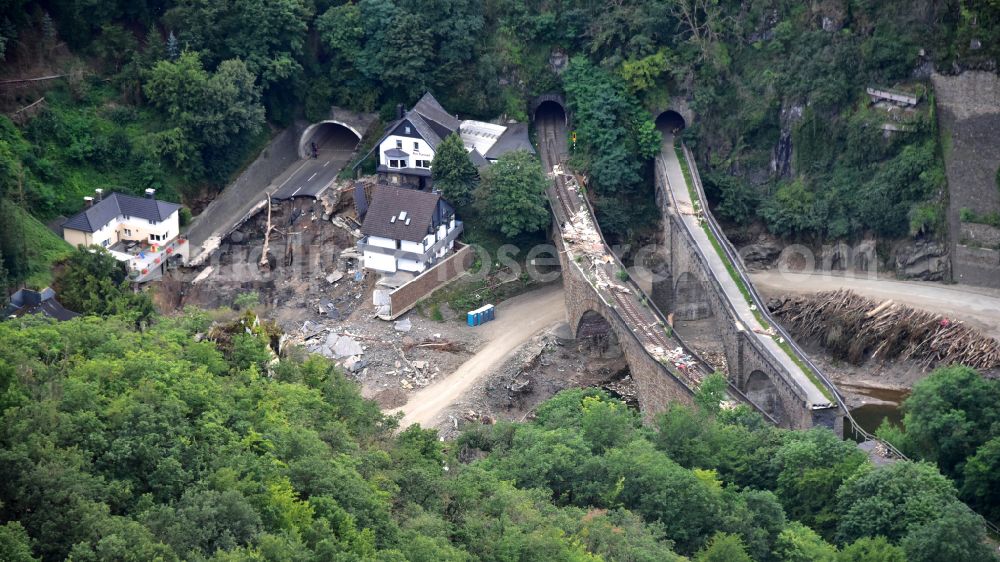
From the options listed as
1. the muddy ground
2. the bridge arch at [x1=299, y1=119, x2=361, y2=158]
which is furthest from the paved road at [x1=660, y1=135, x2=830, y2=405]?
the bridge arch at [x1=299, y1=119, x2=361, y2=158]

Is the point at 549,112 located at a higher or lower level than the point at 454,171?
higher

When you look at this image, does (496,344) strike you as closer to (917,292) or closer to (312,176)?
(312,176)

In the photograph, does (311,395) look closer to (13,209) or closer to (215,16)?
(13,209)

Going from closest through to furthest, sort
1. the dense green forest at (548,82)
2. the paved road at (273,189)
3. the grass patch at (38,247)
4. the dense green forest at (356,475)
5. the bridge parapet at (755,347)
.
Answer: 1. the dense green forest at (356,475)
2. the bridge parapet at (755,347)
3. the grass patch at (38,247)
4. the dense green forest at (548,82)
5. the paved road at (273,189)

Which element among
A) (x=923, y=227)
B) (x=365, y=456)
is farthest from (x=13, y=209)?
(x=923, y=227)

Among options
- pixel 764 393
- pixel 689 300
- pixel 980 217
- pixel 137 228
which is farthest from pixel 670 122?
pixel 137 228

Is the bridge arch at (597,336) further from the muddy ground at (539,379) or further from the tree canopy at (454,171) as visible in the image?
the tree canopy at (454,171)

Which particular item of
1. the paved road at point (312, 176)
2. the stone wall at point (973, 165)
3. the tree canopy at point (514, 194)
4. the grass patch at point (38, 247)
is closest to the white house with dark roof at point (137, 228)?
the grass patch at point (38, 247)
